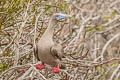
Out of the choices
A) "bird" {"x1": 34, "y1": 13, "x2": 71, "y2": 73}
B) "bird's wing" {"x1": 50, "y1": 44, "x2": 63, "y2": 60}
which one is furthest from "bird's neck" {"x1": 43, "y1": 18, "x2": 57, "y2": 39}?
"bird's wing" {"x1": 50, "y1": 44, "x2": 63, "y2": 60}

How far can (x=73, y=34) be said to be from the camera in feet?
26.0

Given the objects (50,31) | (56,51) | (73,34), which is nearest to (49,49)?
(56,51)

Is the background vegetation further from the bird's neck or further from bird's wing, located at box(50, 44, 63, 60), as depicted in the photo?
the bird's neck

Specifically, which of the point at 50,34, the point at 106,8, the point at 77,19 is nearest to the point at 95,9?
the point at 106,8

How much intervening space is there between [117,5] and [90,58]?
8.36 ft

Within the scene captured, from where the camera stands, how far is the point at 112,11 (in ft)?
31.7

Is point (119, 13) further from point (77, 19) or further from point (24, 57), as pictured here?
point (24, 57)

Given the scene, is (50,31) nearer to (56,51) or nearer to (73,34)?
(56,51)

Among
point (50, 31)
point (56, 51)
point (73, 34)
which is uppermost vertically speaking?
point (50, 31)

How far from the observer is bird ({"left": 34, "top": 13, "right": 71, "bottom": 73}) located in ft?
12.6

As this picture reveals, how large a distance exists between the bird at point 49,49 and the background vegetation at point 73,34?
0.60ft

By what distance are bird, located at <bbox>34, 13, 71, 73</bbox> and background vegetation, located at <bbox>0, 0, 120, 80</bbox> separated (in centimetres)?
18

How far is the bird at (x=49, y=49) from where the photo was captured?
385 centimetres

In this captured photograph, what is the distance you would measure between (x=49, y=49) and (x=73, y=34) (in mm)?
4047
